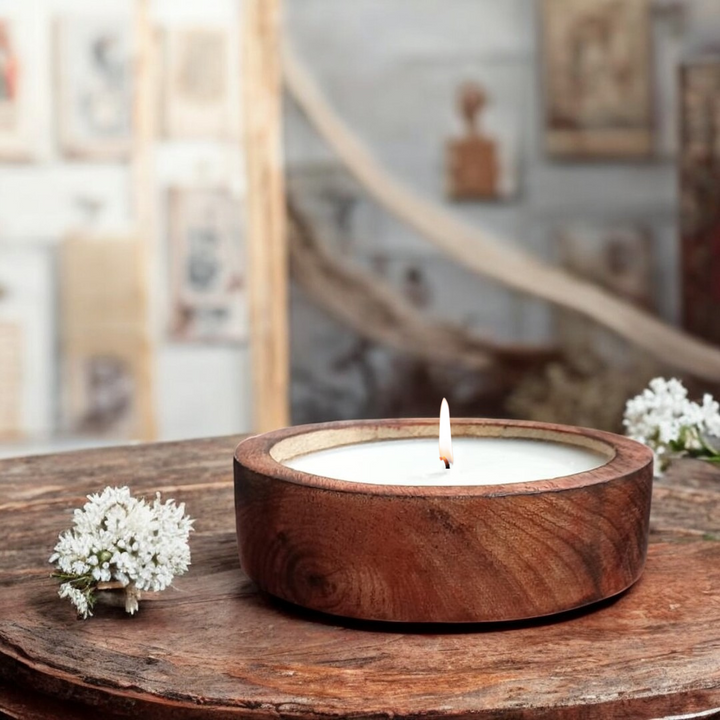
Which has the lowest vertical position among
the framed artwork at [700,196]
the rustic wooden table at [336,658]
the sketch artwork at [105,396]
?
the sketch artwork at [105,396]

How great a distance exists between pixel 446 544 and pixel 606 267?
2.88 m

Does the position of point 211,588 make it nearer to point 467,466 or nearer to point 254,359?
point 467,466

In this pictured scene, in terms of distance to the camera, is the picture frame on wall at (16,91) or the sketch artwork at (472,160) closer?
the picture frame on wall at (16,91)

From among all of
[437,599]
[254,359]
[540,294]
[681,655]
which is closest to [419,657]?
[437,599]

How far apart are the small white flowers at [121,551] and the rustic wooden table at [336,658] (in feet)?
0.07

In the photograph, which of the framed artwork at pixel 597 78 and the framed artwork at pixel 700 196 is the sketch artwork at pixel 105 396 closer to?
the framed artwork at pixel 597 78

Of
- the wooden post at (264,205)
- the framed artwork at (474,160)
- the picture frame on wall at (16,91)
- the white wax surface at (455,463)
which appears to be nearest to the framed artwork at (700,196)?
the framed artwork at (474,160)

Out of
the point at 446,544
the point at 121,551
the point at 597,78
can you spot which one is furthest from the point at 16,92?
the point at 446,544

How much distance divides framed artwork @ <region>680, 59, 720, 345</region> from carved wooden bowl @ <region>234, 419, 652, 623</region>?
278cm

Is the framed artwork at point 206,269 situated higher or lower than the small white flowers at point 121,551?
higher

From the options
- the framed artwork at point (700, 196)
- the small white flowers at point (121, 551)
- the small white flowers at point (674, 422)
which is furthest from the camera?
the framed artwork at point (700, 196)

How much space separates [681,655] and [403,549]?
0.16 metres

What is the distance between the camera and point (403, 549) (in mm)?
566

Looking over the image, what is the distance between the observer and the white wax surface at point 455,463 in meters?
0.68
